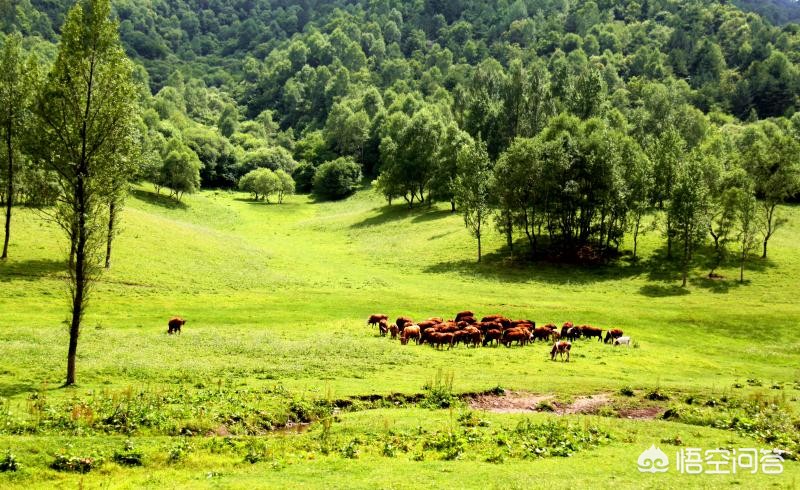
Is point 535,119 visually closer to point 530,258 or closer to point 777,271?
point 530,258

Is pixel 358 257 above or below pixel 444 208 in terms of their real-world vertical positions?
below

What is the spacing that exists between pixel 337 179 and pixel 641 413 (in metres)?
134

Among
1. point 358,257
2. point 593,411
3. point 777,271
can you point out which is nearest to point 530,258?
point 358,257

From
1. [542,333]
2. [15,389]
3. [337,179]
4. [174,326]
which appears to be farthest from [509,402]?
[337,179]

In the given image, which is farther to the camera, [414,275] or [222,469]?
[414,275]

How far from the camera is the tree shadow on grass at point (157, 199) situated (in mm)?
115125

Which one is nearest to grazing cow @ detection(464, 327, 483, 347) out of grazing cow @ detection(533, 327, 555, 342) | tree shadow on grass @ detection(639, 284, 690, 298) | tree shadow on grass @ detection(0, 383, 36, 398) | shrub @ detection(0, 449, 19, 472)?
grazing cow @ detection(533, 327, 555, 342)

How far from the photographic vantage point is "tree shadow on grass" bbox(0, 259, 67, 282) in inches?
2036

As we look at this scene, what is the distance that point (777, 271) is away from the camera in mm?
75125

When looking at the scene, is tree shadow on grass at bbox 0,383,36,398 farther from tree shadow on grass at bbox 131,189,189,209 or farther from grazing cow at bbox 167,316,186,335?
tree shadow on grass at bbox 131,189,189,209

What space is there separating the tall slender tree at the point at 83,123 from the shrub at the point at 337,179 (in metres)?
128

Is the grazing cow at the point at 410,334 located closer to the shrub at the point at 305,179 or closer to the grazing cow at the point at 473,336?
the grazing cow at the point at 473,336

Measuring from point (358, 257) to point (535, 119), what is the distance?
224 ft

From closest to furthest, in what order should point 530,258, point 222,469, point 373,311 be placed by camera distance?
point 222,469 → point 373,311 → point 530,258
